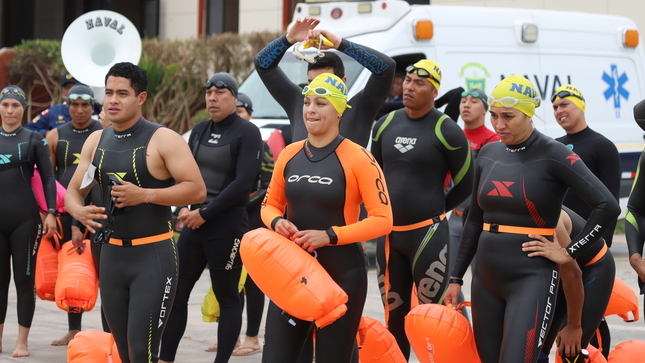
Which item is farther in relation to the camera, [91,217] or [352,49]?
[352,49]

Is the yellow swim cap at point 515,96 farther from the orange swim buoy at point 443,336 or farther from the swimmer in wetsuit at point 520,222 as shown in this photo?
the orange swim buoy at point 443,336

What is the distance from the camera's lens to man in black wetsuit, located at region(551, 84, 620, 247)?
274 inches

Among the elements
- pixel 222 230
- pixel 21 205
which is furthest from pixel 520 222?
pixel 21 205

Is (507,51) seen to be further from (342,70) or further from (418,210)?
(342,70)

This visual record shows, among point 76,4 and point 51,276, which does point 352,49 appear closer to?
point 51,276

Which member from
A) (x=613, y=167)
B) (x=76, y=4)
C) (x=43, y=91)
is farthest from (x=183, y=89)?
(x=613, y=167)

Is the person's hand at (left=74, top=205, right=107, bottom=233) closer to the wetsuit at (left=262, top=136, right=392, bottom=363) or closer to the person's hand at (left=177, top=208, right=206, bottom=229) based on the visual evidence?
the wetsuit at (left=262, top=136, right=392, bottom=363)

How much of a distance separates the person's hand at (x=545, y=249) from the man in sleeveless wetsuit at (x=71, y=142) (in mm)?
4495

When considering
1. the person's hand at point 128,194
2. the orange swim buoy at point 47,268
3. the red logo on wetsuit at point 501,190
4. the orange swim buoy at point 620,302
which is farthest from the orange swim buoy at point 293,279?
the orange swim buoy at point 47,268

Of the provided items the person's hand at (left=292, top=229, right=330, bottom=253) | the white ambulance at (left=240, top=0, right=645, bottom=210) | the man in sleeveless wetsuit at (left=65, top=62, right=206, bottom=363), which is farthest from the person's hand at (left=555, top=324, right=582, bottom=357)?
the white ambulance at (left=240, top=0, right=645, bottom=210)

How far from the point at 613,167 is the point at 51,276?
4.61 m

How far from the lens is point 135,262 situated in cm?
549

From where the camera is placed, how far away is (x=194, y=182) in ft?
18.2

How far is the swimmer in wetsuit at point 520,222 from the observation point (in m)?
5.11
